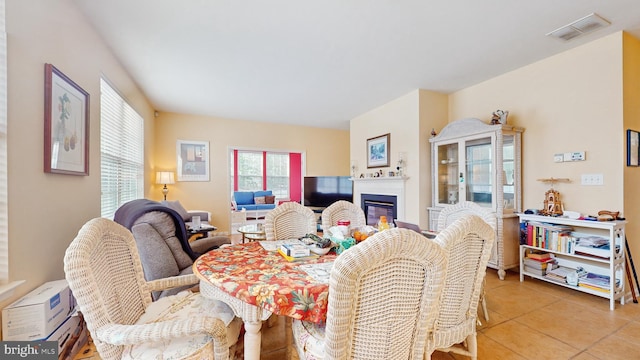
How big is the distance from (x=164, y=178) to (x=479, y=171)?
17.1ft

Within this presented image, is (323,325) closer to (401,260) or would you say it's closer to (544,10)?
(401,260)

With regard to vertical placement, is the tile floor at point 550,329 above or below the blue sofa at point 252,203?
below

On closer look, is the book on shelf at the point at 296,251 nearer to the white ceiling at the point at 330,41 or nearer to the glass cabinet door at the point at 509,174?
the white ceiling at the point at 330,41

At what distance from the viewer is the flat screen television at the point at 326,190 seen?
18.2ft

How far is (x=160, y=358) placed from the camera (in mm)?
1111

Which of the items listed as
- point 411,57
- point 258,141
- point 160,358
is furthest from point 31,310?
point 258,141

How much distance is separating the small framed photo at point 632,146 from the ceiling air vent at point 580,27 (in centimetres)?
101

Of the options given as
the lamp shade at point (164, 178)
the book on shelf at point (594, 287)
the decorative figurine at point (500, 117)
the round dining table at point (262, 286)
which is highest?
the decorative figurine at point (500, 117)

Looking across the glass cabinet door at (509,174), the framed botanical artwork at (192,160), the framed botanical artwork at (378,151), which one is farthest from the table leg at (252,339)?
the framed botanical artwork at (192,160)

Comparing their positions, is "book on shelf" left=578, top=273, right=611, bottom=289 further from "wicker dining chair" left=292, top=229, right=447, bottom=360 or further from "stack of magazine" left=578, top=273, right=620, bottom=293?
"wicker dining chair" left=292, top=229, right=447, bottom=360

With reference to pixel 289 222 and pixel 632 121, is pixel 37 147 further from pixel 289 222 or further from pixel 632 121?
pixel 632 121

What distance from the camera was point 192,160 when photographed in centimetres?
550

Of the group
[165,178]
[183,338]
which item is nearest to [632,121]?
[183,338]

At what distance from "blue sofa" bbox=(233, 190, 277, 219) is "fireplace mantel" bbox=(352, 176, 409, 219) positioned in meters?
2.21
